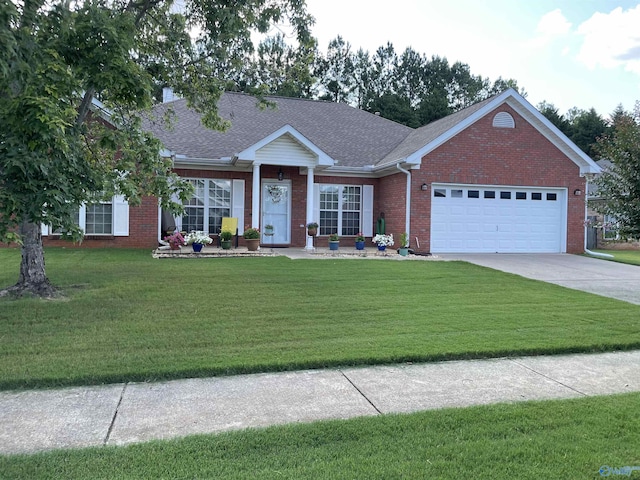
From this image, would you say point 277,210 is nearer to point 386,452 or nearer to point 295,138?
point 295,138

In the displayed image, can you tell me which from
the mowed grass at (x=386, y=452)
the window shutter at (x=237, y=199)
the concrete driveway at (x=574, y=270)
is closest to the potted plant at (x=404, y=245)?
the concrete driveway at (x=574, y=270)

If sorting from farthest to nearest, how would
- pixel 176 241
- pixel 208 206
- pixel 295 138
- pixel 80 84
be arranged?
pixel 208 206, pixel 295 138, pixel 176 241, pixel 80 84

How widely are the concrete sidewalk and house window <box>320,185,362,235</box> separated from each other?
1273cm

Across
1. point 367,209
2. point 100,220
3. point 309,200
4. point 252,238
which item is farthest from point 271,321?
point 367,209

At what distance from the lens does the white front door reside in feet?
56.3

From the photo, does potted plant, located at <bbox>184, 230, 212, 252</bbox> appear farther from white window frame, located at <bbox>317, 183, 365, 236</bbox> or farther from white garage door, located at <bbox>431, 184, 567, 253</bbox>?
white garage door, located at <bbox>431, 184, 567, 253</bbox>

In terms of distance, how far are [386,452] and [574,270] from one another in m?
11.5

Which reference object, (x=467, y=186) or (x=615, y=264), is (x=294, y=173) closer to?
(x=467, y=186)

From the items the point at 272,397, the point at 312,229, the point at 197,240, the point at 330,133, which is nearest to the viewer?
the point at 272,397

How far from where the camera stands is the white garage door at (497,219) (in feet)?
53.8

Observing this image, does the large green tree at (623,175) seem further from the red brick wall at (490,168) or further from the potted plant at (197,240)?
the potted plant at (197,240)

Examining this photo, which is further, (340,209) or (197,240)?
(340,209)

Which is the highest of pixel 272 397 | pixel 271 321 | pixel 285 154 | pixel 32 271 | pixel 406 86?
pixel 406 86

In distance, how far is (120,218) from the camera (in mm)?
15273
